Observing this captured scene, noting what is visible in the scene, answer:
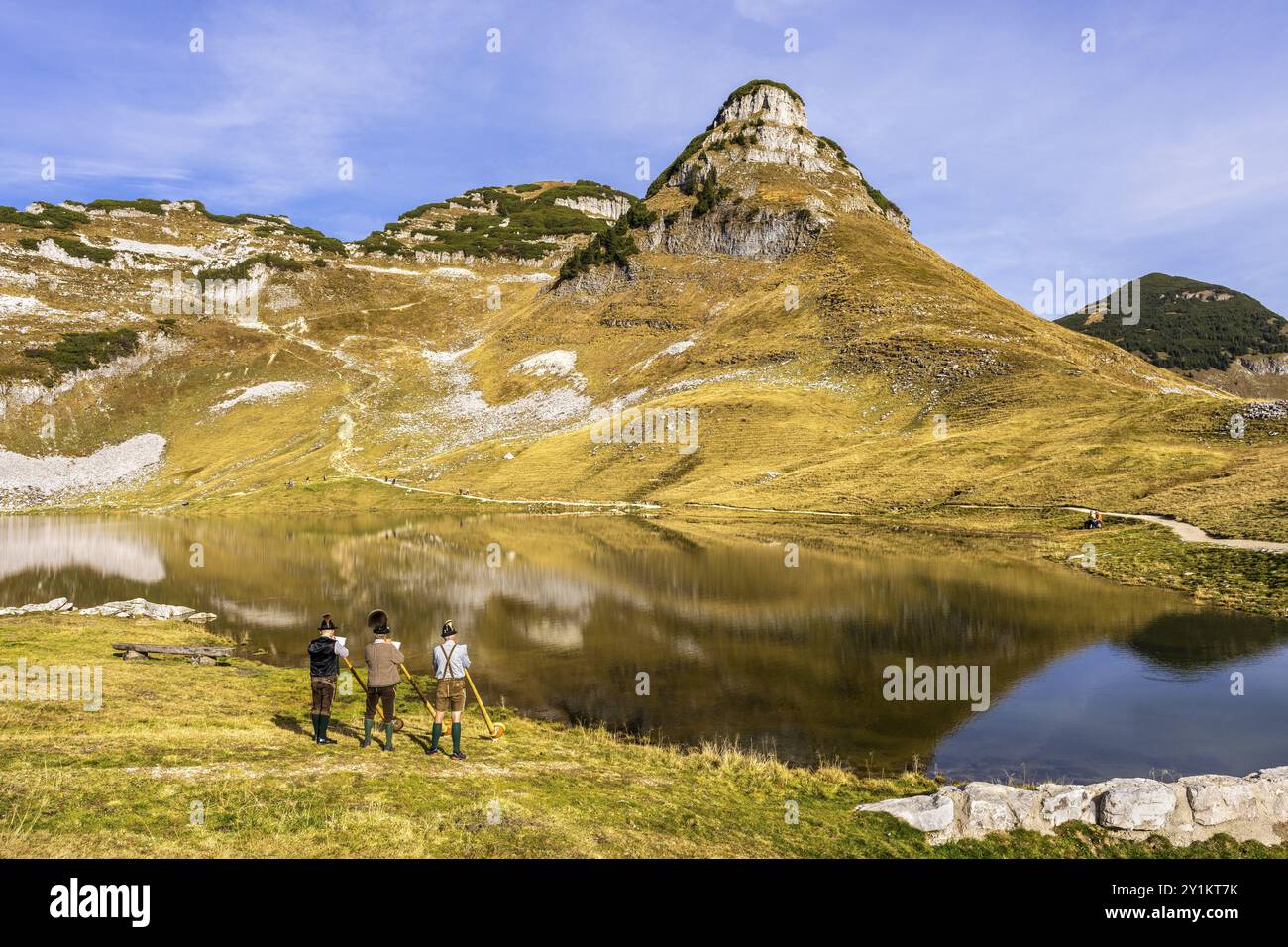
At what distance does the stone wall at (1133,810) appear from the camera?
509 inches

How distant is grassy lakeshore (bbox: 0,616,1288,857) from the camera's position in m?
10.7

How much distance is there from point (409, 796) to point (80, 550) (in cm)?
7546

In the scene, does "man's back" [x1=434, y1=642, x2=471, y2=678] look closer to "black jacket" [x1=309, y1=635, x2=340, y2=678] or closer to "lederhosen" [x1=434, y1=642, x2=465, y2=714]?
"lederhosen" [x1=434, y1=642, x2=465, y2=714]

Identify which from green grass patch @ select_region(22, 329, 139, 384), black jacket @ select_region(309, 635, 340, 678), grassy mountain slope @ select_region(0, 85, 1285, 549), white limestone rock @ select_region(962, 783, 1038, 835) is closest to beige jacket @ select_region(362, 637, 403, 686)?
black jacket @ select_region(309, 635, 340, 678)

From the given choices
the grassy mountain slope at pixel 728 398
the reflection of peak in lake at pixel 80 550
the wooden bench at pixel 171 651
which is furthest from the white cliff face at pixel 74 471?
the wooden bench at pixel 171 651

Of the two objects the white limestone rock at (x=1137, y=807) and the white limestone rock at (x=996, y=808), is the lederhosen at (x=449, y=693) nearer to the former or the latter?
the white limestone rock at (x=996, y=808)

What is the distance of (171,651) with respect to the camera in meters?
28.1

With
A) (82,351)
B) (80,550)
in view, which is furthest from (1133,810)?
(82,351)

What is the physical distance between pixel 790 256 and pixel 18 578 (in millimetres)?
166556

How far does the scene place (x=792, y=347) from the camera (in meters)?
142

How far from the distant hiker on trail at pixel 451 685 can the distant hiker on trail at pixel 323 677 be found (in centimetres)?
266

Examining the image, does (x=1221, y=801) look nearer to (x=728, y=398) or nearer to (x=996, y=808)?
(x=996, y=808)

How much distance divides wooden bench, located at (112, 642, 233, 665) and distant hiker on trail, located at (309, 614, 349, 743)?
1359cm

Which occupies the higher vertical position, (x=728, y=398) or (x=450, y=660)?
(x=728, y=398)
